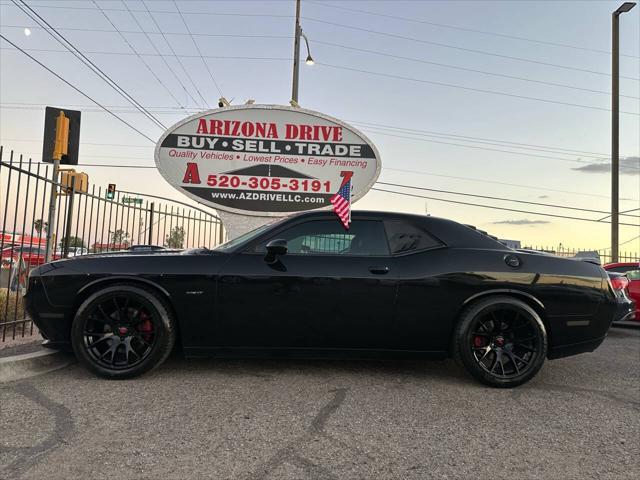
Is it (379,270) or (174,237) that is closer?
(379,270)

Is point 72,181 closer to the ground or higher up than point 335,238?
higher up

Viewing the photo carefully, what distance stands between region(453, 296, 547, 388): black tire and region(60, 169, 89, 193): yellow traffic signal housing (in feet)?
16.9

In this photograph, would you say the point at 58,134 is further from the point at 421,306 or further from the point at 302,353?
the point at 421,306

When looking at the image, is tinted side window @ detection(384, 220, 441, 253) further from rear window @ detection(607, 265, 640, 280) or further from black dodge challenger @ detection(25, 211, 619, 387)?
rear window @ detection(607, 265, 640, 280)

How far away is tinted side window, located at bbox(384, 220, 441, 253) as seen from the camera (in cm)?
396

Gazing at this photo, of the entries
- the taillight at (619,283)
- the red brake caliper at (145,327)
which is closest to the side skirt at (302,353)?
the red brake caliper at (145,327)

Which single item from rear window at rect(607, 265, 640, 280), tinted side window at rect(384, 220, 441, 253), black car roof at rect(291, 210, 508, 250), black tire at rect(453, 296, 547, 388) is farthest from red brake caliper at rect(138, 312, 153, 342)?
rear window at rect(607, 265, 640, 280)

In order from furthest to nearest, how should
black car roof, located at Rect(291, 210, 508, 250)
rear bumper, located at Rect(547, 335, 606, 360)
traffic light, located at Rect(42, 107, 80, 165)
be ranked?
traffic light, located at Rect(42, 107, 80, 165)
black car roof, located at Rect(291, 210, 508, 250)
rear bumper, located at Rect(547, 335, 606, 360)

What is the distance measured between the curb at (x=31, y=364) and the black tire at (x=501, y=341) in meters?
3.63

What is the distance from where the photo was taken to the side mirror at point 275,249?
369cm

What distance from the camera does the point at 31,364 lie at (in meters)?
3.94

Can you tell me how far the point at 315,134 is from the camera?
323 inches

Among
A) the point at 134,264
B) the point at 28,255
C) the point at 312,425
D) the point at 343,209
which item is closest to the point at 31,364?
the point at 134,264

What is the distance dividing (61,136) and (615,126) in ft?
52.5
